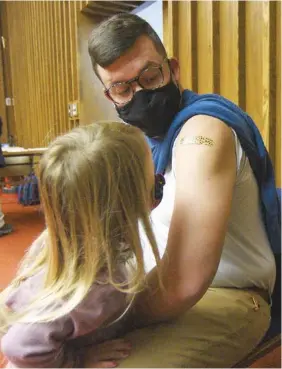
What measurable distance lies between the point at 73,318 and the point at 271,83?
2180 millimetres

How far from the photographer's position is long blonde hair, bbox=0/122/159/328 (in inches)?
35.8

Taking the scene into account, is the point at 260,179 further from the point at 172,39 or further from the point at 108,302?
the point at 172,39

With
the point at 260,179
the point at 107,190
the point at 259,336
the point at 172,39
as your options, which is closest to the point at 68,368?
the point at 107,190

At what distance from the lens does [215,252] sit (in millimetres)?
943

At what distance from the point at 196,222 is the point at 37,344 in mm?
409

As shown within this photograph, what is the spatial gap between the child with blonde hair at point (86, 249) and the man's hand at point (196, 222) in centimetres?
6

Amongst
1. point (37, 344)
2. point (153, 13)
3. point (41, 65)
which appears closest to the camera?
point (37, 344)

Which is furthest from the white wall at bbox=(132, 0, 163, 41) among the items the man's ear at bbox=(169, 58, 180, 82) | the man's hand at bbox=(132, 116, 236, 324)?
the man's hand at bbox=(132, 116, 236, 324)

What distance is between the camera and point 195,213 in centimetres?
95

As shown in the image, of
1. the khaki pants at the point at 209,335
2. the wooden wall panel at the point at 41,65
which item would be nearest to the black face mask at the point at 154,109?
the khaki pants at the point at 209,335

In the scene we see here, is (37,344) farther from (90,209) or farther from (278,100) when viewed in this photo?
(278,100)

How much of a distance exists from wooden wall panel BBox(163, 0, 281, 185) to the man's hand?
5.84 feet

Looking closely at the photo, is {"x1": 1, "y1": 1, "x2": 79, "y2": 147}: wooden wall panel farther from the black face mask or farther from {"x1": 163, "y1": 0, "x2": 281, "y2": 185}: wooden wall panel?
the black face mask

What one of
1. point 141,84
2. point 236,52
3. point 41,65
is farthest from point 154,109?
point 41,65
